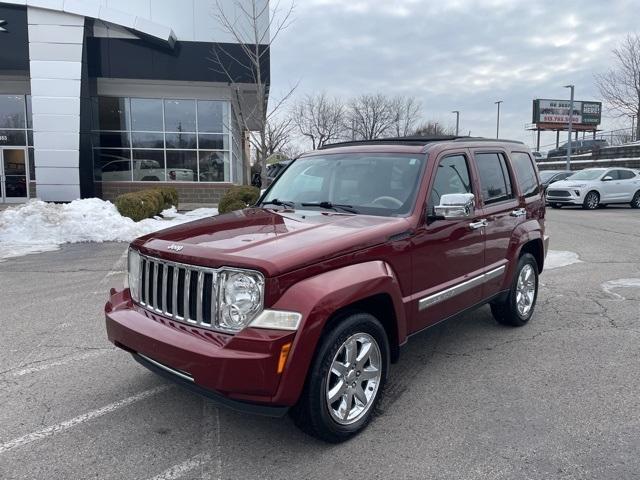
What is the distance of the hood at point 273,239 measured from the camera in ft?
9.59

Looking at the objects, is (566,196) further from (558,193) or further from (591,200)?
(591,200)

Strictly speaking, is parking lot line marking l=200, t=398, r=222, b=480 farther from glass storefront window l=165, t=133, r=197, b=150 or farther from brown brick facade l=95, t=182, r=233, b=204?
glass storefront window l=165, t=133, r=197, b=150

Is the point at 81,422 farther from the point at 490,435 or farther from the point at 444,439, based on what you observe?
the point at 490,435

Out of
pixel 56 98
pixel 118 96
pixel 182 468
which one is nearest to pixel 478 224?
pixel 182 468

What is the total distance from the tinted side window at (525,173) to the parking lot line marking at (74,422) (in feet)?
13.3

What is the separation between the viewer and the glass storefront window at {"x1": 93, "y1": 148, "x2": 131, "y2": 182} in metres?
20.7

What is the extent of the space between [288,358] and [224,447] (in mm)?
858

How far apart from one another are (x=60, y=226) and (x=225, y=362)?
35.3ft

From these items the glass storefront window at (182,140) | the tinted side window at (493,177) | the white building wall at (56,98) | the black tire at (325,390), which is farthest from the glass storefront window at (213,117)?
the black tire at (325,390)

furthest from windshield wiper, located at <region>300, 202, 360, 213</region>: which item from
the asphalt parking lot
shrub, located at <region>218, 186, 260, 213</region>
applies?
shrub, located at <region>218, 186, 260, 213</region>

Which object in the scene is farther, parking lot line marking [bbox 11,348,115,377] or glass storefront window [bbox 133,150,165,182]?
glass storefront window [bbox 133,150,165,182]

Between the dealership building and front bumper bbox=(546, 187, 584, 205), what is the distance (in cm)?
1259

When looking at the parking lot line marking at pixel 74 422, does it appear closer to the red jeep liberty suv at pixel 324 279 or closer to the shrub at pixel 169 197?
the red jeep liberty suv at pixel 324 279

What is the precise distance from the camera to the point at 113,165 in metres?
20.9
